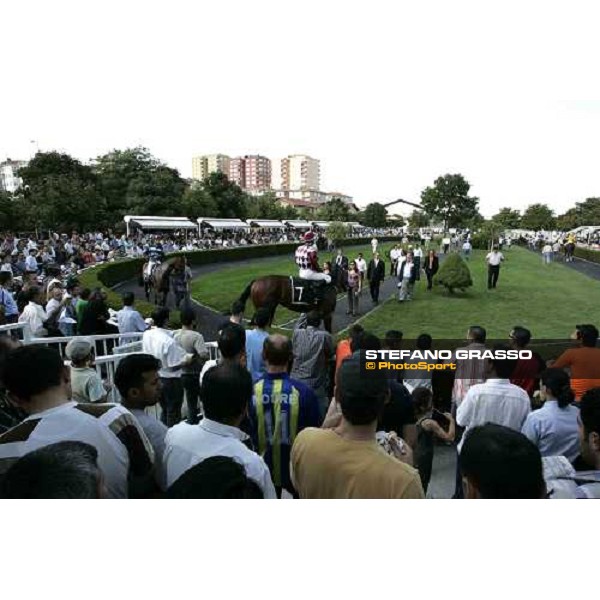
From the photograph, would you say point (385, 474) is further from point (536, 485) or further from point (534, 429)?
point (534, 429)

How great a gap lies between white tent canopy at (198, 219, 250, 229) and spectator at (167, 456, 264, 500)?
661 centimetres

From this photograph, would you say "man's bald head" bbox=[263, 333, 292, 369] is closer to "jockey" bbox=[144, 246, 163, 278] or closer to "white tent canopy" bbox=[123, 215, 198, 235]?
"white tent canopy" bbox=[123, 215, 198, 235]

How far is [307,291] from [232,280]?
1281 millimetres

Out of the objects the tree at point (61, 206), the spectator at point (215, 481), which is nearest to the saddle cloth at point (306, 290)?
the spectator at point (215, 481)

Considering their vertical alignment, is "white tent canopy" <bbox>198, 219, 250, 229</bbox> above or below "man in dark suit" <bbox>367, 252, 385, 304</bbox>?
above

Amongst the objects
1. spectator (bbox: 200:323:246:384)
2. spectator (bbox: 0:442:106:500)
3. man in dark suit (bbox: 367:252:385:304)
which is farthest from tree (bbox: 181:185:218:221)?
spectator (bbox: 0:442:106:500)

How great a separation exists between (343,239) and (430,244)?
165 cm

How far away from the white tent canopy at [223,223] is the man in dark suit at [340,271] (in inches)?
69.0

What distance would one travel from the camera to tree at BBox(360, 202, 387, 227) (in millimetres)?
8320

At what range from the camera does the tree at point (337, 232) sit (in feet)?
28.9

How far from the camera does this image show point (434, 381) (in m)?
3.70

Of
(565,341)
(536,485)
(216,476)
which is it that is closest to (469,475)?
(536,485)

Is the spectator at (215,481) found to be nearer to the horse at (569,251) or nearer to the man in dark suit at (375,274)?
the man in dark suit at (375,274)

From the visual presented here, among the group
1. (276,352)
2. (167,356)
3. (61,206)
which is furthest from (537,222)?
(61,206)
